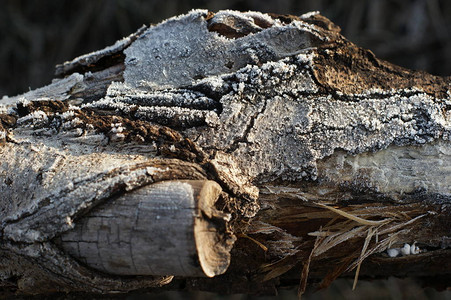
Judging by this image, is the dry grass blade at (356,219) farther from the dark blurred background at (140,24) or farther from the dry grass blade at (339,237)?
the dark blurred background at (140,24)

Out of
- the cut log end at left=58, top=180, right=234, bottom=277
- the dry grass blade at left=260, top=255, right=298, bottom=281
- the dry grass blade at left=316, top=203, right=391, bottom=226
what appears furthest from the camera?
the dry grass blade at left=260, top=255, right=298, bottom=281

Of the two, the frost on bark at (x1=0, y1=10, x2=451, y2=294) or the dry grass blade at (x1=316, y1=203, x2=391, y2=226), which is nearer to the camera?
the frost on bark at (x1=0, y1=10, x2=451, y2=294)

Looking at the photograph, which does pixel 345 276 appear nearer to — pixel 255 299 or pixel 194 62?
pixel 194 62

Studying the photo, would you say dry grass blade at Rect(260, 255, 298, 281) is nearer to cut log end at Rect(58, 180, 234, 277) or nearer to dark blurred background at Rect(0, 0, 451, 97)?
cut log end at Rect(58, 180, 234, 277)

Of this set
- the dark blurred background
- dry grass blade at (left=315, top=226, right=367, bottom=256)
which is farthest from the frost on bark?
the dark blurred background

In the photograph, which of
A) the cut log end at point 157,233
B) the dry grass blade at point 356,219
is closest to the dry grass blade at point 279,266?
the dry grass blade at point 356,219

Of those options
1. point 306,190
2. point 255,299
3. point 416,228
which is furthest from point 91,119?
point 255,299

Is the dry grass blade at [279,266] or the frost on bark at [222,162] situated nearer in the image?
the frost on bark at [222,162]
